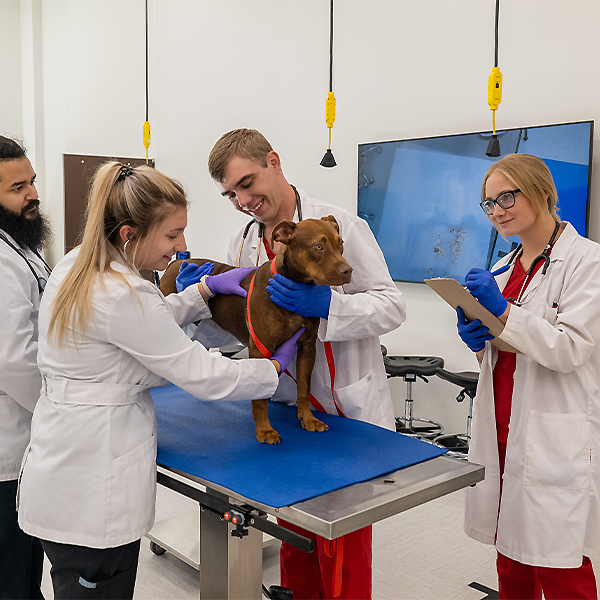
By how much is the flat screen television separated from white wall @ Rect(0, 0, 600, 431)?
0.34ft

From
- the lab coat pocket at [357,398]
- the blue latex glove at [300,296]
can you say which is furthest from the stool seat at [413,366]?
the blue latex glove at [300,296]

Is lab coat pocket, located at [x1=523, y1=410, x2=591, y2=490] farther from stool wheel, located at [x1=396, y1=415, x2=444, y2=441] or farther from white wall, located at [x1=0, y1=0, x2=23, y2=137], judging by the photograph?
white wall, located at [x1=0, y1=0, x2=23, y2=137]

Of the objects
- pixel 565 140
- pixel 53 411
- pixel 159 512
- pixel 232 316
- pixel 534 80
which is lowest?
pixel 159 512

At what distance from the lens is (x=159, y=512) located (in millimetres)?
3035

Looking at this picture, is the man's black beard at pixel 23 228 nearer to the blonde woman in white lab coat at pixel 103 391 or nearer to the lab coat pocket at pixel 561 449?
the blonde woman in white lab coat at pixel 103 391

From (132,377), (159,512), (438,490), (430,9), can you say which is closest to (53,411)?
(132,377)

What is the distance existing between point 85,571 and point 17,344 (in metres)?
0.57

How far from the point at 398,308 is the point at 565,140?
1.97 meters

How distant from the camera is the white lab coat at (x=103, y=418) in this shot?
1.22 m

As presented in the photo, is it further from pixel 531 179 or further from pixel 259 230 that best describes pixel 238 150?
pixel 531 179

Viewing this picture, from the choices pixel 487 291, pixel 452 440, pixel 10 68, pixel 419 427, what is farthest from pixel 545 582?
pixel 10 68

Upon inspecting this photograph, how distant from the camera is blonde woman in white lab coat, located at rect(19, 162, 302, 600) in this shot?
4.01ft

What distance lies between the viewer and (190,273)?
6.35 ft

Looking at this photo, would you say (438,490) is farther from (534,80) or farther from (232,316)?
(534,80)
